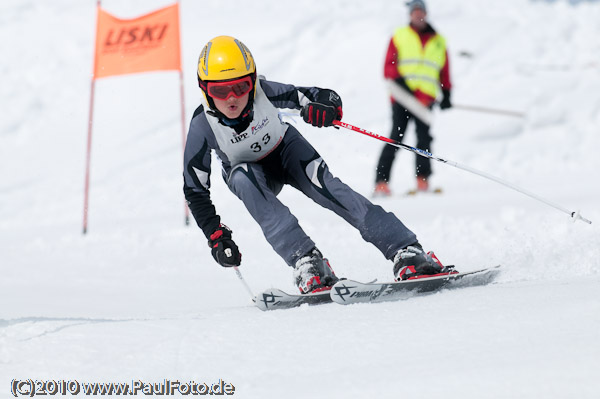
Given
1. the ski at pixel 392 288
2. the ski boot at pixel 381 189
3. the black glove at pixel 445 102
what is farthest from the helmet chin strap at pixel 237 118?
the black glove at pixel 445 102

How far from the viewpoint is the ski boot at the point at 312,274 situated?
3.63 m

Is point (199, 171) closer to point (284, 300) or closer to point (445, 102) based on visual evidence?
point (284, 300)

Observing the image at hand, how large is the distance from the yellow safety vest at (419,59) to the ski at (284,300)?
5264mm

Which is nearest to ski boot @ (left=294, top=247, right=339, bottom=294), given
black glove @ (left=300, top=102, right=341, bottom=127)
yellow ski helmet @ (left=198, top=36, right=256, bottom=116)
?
black glove @ (left=300, top=102, right=341, bottom=127)

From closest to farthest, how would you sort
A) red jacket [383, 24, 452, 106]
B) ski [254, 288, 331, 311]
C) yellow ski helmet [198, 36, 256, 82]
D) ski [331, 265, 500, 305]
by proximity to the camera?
ski [331, 265, 500, 305], ski [254, 288, 331, 311], yellow ski helmet [198, 36, 256, 82], red jacket [383, 24, 452, 106]

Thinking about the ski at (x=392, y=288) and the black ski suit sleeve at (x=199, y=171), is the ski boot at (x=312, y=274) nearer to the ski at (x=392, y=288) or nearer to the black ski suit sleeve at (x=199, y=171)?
the ski at (x=392, y=288)

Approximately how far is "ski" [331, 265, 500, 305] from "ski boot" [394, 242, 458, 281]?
0.08 metres

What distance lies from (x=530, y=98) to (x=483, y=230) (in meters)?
6.31

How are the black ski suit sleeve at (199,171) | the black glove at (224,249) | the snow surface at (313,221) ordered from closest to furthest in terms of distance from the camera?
the snow surface at (313,221) → the black glove at (224,249) → the black ski suit sleeve at (199,171)

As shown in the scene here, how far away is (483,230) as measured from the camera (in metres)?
5.98

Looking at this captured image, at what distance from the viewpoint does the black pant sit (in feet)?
26.9

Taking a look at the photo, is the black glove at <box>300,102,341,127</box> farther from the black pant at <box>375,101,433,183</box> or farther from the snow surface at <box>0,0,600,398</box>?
the black pant at <box>375,101,433,183</box>

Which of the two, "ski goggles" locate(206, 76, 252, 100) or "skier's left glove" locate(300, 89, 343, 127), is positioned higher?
"ski goggles" locate(206, 76, 252, 100)

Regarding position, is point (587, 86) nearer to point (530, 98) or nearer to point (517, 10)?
point (530, 98)
